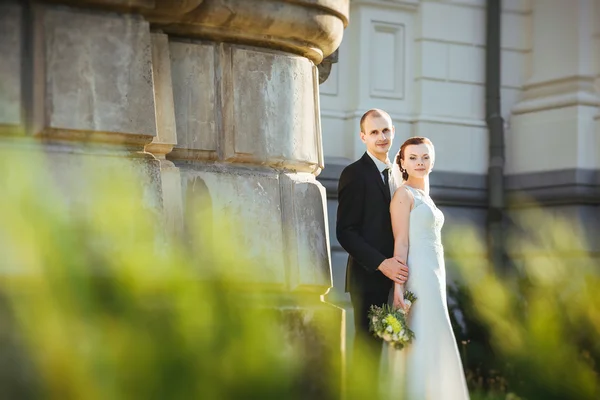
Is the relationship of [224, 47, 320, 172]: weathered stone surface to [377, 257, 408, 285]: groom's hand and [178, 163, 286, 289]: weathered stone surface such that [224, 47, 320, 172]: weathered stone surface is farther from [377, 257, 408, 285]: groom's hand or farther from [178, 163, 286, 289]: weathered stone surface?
[377, 257, 408, 285]: groom's hand

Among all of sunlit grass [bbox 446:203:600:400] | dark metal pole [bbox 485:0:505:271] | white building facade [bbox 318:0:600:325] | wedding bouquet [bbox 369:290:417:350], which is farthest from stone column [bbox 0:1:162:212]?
dark metal pole [bbox 485:0:505:271]

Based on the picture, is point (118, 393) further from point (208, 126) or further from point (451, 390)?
point (451, 390)

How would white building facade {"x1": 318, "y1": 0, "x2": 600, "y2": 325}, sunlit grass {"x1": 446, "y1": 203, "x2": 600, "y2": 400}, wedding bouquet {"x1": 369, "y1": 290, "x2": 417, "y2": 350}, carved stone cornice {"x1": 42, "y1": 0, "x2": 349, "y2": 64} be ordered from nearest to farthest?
sunlit grass {"x1": 446, "y1": 203, "x2": 600, "y2": 400}
carved stone cornice {"x1": 42, "y1": 0, "x2": 349, "y2": 64}
wedding bouquet {"x1": 369, "y1": 290, "x2": 417, "y2": 350}
white building facade {"x1": 318, "y1": 0, "x2": 600, "y2": 325}

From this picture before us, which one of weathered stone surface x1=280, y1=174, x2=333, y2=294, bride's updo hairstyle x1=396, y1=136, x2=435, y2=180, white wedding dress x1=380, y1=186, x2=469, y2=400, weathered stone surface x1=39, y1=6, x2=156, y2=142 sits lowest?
white wedding dress x1=380, y1=186, x2=469, y2=400

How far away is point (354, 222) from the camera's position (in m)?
4.55

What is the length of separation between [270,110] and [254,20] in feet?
0.97

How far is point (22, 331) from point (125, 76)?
183 centimetres

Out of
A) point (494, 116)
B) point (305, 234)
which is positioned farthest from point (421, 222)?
point (494, 116)

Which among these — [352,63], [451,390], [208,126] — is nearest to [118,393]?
[208,126]

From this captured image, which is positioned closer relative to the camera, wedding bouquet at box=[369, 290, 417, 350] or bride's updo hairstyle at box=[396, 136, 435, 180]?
wedding bouquet at box=[369, 290, 417, 350]

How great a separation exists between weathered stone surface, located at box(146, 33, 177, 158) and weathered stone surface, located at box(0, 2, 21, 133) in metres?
0.48

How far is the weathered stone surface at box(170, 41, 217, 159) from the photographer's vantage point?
3.63 meters

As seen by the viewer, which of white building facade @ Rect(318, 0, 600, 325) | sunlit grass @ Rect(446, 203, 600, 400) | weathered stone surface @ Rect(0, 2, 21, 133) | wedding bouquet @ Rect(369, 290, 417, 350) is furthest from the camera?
white building facade @ Rect(318, 0, 600, 325)

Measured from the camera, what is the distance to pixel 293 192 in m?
3.81
